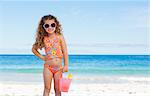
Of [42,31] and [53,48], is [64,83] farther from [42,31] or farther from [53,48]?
[42,31]

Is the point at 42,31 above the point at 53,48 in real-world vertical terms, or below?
above

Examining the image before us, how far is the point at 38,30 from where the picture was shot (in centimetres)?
589

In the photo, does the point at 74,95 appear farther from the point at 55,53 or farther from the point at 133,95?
the point at 55,53

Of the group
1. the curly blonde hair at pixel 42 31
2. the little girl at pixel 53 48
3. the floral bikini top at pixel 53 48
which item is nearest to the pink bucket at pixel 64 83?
the little girl at pixel 53 48

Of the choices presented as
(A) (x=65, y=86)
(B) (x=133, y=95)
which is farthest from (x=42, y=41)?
(B) (x=133, y=95)

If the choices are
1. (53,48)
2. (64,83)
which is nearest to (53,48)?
(53,48)

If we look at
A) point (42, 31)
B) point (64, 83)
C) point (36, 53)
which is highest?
point (42, 31)

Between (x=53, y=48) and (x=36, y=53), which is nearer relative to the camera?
(x=53, y=48)

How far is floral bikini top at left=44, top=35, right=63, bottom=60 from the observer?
575cm

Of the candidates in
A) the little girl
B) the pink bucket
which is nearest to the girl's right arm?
the little girl

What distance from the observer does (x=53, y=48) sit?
5750mm

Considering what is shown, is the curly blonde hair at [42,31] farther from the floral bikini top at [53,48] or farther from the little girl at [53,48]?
the floral bikini top at [53,48]

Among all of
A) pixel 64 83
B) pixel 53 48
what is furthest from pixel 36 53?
pixel 64 83

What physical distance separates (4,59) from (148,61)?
27.6 ft
